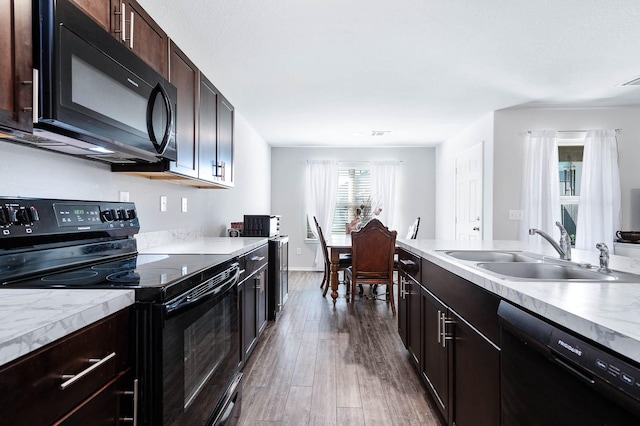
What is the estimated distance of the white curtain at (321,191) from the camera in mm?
6523

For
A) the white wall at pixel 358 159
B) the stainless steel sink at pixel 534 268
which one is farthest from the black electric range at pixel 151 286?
the white wall at pixel 358 159

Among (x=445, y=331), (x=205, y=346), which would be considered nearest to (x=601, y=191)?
(x=445, y=331)

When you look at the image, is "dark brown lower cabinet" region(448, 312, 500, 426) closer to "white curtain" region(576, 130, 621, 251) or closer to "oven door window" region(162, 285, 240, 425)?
"oven door window" region(162, 285, 240, 425)

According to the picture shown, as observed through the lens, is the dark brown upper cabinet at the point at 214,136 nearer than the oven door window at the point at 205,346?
No

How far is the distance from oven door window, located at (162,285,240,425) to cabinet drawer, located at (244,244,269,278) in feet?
Answer: 1.92

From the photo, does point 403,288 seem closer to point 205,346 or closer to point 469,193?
point 205,346

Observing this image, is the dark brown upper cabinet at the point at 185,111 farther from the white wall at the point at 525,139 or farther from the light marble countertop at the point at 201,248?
the white wall at the point at 525,139

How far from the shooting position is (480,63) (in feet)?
9.55

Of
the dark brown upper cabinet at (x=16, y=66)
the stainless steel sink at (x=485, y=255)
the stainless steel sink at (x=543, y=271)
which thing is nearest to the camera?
the dark brown upper cabinet at (x=16, y=66)

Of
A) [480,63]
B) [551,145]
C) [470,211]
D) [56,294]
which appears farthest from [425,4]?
[470,211]

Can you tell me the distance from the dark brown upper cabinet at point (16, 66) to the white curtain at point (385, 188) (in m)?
5.86

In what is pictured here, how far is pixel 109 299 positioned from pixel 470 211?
16.0 feet

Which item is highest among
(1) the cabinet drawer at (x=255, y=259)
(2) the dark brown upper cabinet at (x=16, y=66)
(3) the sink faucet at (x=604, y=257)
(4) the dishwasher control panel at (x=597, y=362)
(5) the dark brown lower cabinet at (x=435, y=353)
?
(2) the dark brown upper cabinet at (x=16, y=66)

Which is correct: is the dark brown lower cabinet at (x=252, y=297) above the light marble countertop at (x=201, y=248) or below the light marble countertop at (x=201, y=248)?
below
